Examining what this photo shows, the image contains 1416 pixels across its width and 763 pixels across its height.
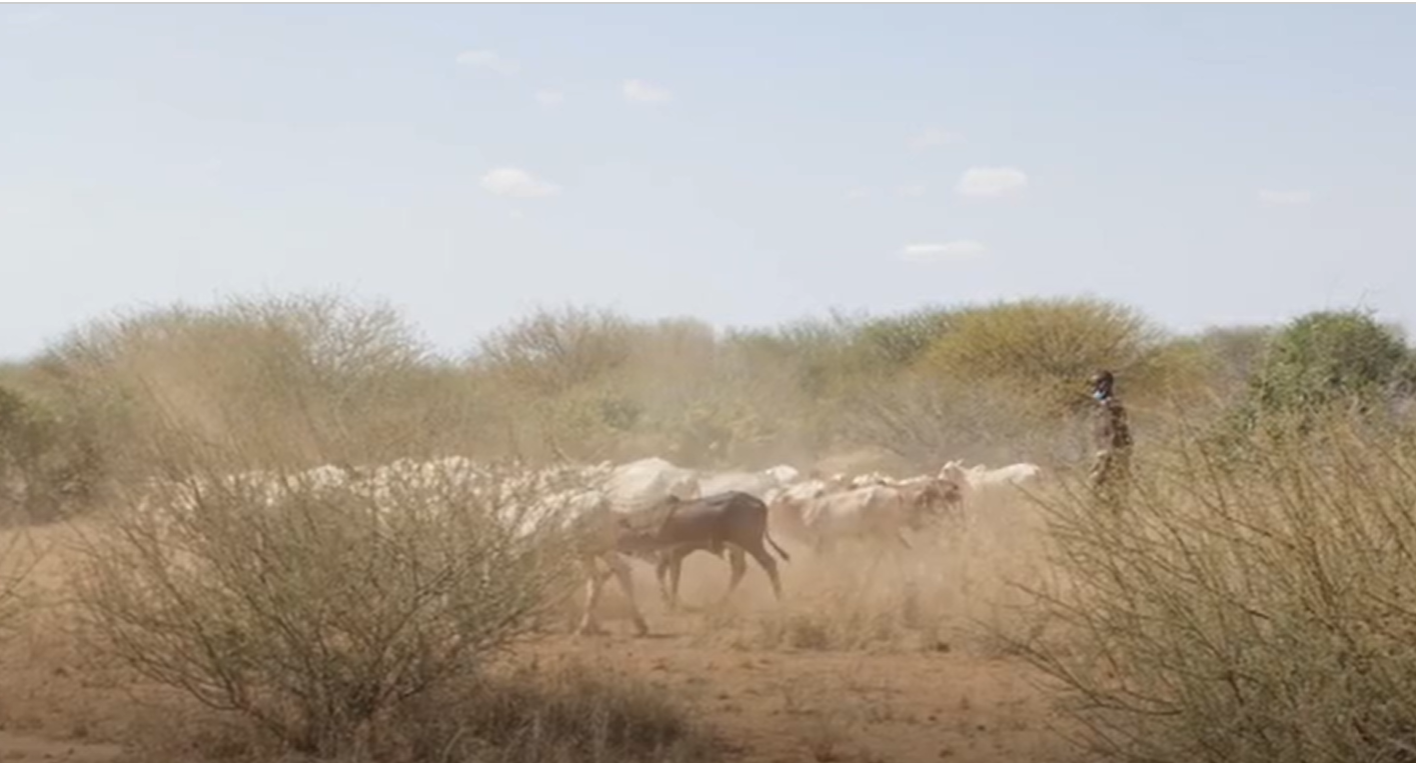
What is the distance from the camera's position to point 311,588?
37.8 ft

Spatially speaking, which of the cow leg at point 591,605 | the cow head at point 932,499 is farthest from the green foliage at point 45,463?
the cow head at point 932,499

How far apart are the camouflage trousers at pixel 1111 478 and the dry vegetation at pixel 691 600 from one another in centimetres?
9

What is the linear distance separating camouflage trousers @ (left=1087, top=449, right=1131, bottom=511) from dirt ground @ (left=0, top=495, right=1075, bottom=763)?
2.93 metres

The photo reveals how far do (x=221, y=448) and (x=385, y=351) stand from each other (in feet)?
51.5

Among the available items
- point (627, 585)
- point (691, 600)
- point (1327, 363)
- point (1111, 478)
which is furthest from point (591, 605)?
point (1111, 478)

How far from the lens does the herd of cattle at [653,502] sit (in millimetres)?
11867

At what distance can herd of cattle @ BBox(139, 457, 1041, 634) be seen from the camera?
38.9 feet

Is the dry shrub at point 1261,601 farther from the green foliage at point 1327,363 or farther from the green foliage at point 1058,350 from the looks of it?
the green foliage at point 1058,350

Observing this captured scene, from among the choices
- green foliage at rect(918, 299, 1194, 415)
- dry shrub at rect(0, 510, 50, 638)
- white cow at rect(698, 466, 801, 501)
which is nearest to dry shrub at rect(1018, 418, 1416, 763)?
dry shrub at rect(0, 510, 50, 638)

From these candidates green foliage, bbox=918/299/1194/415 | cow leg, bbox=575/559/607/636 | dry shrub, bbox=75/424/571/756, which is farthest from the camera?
green foliage, bbox=918/299/1194/415

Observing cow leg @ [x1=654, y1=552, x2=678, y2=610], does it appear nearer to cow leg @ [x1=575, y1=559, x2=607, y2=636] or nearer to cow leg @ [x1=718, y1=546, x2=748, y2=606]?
cow leg @ [x1=718, y1=546, x2=748, y2=606]

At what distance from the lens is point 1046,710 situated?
13641 mm

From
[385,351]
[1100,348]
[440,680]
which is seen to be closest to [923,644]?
[440,680]

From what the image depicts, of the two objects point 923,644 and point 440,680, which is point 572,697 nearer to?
point 440,680
